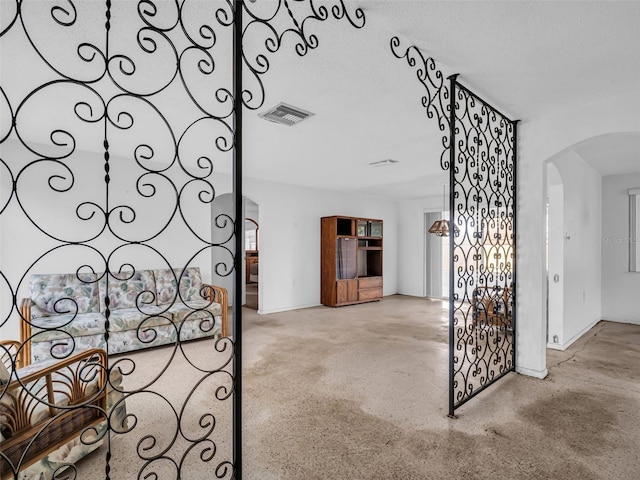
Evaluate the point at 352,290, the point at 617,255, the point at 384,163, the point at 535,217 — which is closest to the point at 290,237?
the point at 352,290

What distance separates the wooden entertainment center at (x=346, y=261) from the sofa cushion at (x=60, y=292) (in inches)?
155

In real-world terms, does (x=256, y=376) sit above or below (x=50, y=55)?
below

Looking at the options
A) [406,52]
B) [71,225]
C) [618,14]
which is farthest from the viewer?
[71,225]

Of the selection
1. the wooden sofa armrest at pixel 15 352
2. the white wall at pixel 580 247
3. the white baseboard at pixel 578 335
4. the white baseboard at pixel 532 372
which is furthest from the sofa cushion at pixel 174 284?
the white wall at pixel 580 247

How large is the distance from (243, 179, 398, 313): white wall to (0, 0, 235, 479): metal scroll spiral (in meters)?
0.96

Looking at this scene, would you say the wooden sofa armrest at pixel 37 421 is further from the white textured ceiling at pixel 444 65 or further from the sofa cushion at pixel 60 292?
the sofa cushion at pixel 60 292

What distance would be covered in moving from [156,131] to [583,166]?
5.39m

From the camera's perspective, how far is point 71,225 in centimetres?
435

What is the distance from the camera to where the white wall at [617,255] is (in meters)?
5.61

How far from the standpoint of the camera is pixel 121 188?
186 inches

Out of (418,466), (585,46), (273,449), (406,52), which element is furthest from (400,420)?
(585,46)

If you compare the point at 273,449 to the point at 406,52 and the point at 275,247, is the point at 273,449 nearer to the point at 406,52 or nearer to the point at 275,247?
the point at 406,52

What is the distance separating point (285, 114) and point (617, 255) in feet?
18.8

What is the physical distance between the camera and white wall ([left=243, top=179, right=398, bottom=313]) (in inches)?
252
